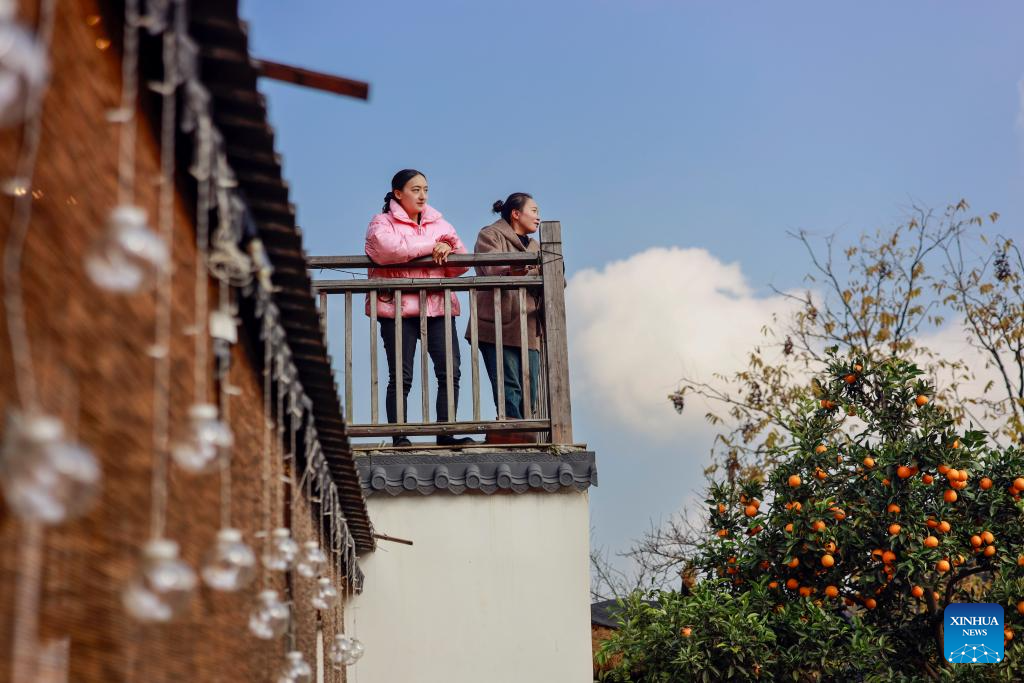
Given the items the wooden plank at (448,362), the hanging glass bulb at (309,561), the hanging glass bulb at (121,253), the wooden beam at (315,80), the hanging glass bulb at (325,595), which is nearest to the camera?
the hanging glass bulb at (121,253)

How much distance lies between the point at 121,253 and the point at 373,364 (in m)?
6.17

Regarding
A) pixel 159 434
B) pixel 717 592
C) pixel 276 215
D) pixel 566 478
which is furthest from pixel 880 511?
pixel 159 434

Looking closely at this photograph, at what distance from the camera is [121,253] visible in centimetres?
141

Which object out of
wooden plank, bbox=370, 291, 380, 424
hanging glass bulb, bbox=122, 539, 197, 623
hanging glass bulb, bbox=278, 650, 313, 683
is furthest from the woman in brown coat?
hanging glass bulb, bbox=122, 539, 197, 623

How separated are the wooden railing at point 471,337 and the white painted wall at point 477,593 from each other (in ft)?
1.41

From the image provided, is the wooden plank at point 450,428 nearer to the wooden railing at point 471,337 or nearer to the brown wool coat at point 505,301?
the wooden railing at point 471,337

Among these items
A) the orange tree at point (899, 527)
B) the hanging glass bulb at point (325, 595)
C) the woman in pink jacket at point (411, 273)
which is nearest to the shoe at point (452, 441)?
the woman in pink jacket at point (411, 273)

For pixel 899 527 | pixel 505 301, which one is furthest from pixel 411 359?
pixel 899 527

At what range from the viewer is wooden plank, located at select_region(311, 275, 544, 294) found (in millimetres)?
7570

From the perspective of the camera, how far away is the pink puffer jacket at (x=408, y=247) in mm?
7638

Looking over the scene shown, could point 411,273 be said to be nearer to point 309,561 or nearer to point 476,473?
point 476,473

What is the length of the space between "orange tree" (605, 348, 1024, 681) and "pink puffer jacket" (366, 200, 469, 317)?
257 centimetres

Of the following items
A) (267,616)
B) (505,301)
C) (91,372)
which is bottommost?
(267,616)

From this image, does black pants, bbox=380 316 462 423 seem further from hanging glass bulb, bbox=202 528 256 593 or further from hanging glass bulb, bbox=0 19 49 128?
hanging glass bulb, bbox=0 19 49 128
